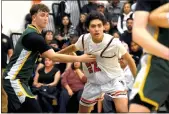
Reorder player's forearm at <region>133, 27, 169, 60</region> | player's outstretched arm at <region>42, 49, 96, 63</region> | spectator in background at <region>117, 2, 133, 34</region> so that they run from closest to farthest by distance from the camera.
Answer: player's forearm at <region>133, 27, 169, 60</region> → player's outstretched arm at <region>42, 49, 96, 63</region> → spectator in background at <region>117, 2, 133, 34</region>

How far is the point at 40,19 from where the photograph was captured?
5.47 metres

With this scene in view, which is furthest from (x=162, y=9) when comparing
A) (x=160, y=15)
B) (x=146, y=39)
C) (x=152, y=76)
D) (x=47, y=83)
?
(x=47, y=83)

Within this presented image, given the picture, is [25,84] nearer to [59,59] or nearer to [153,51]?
[59,59]

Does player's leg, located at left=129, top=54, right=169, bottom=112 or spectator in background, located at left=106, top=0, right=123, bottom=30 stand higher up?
player's leg, located at left=129, top=54, right=169, bottom=112

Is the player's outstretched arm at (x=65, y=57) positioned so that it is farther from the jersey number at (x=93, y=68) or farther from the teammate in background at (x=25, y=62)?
the jersey number at (x=93, y=68)

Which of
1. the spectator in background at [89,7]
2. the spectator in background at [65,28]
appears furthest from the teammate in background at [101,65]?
the spectator in background at [89,7]

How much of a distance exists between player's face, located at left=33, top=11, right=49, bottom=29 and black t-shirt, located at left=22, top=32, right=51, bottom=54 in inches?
9.1

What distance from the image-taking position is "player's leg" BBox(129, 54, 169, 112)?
10.1ft

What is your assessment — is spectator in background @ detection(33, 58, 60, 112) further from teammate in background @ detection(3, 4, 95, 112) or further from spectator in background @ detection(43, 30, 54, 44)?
teammate in background @ detection(3, 4, 95, 112)

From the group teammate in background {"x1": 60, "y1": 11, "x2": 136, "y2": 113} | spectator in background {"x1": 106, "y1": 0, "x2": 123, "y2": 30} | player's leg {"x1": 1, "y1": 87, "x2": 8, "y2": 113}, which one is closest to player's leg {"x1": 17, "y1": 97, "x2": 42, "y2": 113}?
player's leg {"x1": 1, "y1": 87, "x2": 8, "y2": 113}

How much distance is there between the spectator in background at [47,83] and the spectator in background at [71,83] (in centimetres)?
17

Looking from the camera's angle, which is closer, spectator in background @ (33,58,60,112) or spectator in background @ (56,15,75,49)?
spectator in background @ (33,58,60,112)

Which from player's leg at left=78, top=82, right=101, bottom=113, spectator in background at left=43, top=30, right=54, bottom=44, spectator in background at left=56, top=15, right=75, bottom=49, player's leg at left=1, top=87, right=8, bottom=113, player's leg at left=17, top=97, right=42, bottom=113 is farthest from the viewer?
spectator in background at left=56, top=15, right=75, bottom=49

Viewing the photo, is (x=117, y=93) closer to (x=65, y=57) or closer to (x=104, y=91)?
(x=104, y=91)
